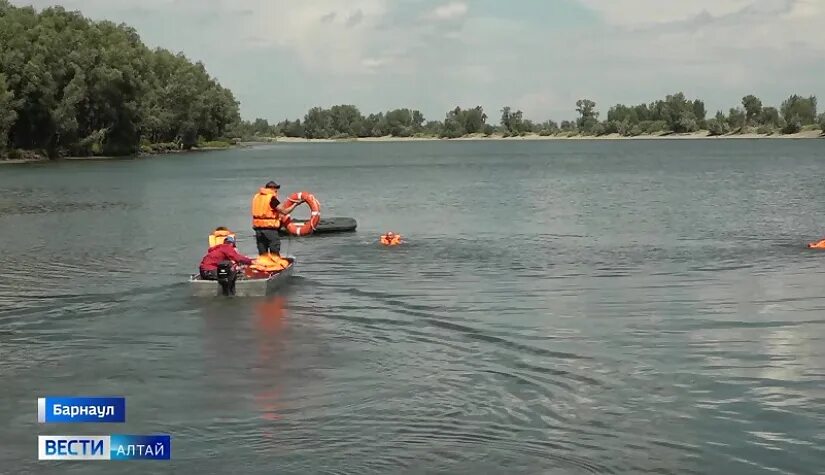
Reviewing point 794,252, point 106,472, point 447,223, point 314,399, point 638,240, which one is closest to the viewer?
point 106,472

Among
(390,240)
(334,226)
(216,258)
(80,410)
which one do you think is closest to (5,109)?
(334,226)

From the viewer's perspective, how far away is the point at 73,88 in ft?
351

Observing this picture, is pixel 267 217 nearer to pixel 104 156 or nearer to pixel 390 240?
pixel 390 240

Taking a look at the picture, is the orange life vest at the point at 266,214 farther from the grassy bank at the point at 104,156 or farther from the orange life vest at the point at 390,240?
the grassy bank at the point at 104,156

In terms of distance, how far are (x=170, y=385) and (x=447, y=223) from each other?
27.5 meters

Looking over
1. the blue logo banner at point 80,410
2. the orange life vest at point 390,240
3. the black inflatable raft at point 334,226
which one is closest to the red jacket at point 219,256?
the blue logo banner at point 80,410

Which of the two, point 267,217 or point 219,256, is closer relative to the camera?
point 219,256

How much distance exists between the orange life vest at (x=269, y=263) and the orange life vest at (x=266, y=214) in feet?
2.51

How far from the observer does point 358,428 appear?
1216cm

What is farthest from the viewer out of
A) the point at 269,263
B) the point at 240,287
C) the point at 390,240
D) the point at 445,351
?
the point at 390,240

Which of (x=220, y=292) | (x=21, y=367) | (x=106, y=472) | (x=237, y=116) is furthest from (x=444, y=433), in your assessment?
(x=237, y=116)

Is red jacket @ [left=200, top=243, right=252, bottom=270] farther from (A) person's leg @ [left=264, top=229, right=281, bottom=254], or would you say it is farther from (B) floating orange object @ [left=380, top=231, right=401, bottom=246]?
(B) floating orange object @ [left=380, top=231, right=401, bottom=246]

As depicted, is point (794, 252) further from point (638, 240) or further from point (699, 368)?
point (699, 368)

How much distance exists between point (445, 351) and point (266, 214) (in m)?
8.40
